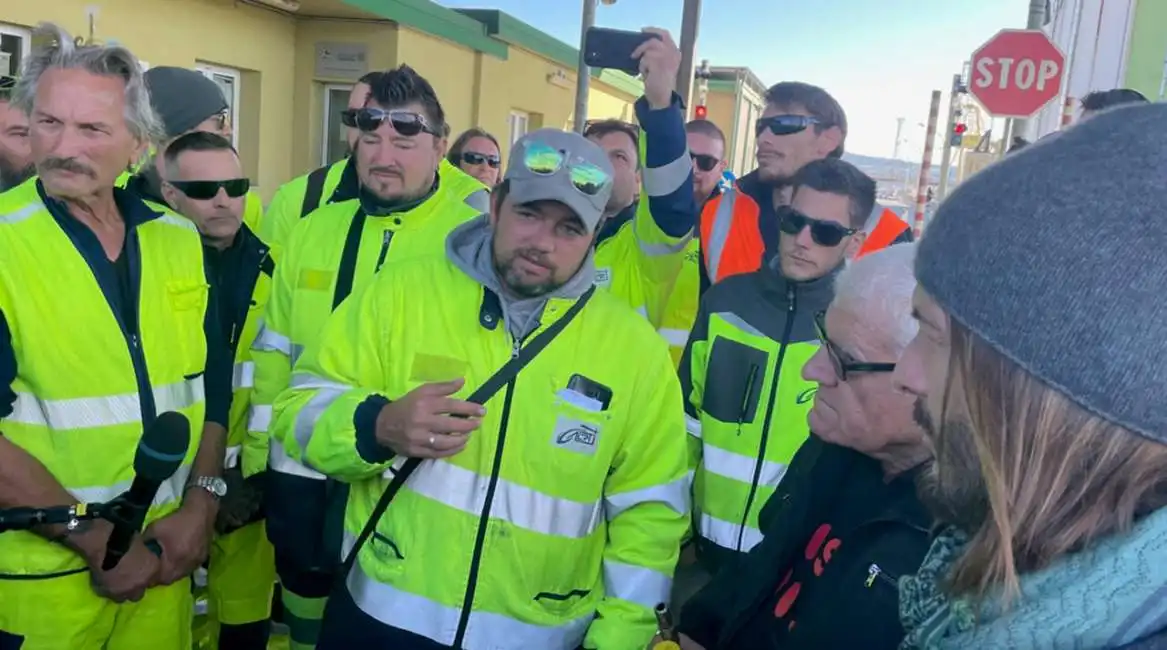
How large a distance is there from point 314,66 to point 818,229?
30.6 feet

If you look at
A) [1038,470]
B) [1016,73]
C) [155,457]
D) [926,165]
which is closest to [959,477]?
[1038,470]

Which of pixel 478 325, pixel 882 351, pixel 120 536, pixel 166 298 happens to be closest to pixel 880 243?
pixel 882 351

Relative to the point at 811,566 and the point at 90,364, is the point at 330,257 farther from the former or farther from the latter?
the point at 811,566

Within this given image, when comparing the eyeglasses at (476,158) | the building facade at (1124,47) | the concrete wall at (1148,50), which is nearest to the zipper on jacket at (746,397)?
the eyeglasses at (476,158)

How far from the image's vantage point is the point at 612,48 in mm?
3037

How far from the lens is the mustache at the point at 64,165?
2.23 m

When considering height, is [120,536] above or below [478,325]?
below

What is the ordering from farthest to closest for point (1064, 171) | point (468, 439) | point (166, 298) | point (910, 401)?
point (166, 298) → point (468, 439) → point (910, 401) → point (1064, 171)

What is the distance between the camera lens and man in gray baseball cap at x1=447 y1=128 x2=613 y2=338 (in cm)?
215

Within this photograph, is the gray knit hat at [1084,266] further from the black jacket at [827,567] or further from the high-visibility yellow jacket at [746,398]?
the high-visibility yellow jacket at [746,398]

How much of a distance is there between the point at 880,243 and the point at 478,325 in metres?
2.01

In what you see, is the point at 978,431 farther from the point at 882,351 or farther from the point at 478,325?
the point at 478,325

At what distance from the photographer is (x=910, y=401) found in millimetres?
1691

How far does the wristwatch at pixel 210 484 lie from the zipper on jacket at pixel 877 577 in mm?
1979
